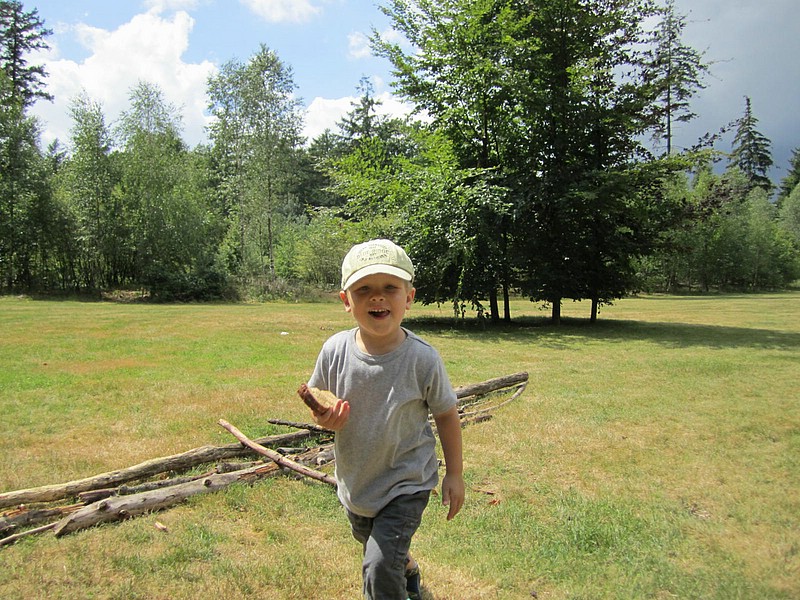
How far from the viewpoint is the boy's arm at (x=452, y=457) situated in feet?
8.50

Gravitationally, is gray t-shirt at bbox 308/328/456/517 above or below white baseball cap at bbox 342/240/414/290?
below

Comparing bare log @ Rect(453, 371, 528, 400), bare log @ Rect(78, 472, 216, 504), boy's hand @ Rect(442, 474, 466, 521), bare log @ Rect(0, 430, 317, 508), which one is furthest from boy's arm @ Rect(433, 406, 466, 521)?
bare log @ Rect(453, 371, 528, 400)

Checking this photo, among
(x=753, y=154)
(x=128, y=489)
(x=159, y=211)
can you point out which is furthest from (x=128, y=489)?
(x=753, y=154)

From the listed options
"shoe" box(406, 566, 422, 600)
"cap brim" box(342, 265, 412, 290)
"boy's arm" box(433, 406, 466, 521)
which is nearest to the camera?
"cap brim" box(342, 265, 412, 290)

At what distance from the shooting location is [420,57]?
18078mm

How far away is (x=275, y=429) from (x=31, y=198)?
98.7ft

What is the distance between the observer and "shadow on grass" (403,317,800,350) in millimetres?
14414

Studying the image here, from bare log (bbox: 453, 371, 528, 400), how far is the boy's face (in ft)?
17.3

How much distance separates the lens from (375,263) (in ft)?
8.23

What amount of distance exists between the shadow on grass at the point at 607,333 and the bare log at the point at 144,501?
35.5ft

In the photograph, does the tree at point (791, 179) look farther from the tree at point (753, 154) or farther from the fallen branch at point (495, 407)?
the fallen branch at point (495, 407)

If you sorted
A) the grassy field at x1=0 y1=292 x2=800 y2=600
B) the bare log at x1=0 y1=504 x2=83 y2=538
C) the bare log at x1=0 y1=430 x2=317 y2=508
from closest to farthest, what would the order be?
the grassy field at x1=0 y1=292 x2=800 y2=600 < the bare log at x1=0 y1=504 x2=83 y2=538 < the bare log at x1=0 y1=430 x2=317 y2=508

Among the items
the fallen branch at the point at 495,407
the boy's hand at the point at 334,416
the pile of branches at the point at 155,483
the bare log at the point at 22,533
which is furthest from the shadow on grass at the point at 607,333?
the boy's hand at the point at 334,416

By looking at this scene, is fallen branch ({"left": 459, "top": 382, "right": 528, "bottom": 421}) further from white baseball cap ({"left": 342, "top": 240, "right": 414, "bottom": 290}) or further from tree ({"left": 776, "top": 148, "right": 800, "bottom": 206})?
Answer: tree ({"left": 776, "top": 148, "right": 800, "bottom": 206})
